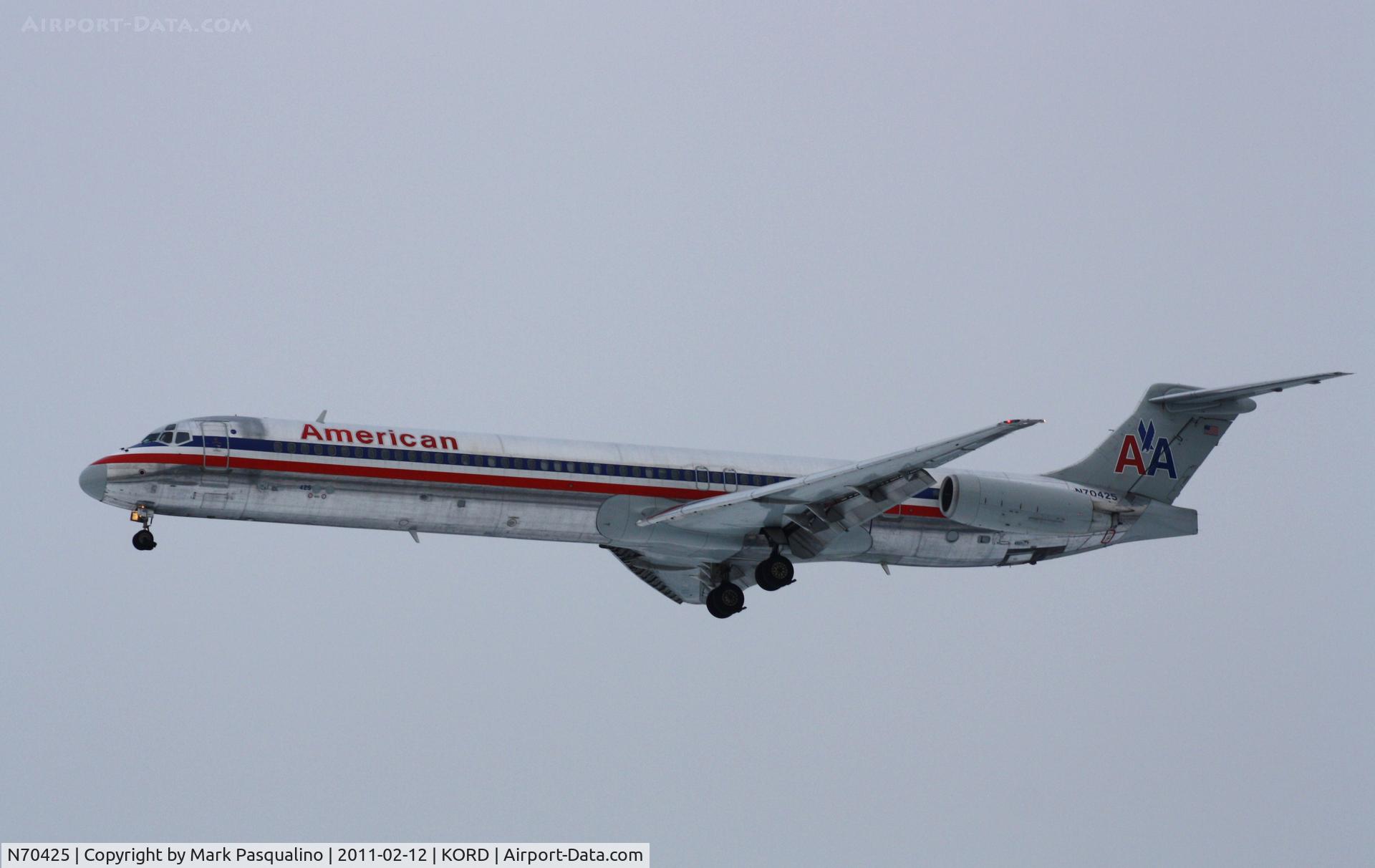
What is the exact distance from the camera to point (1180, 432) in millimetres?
41500

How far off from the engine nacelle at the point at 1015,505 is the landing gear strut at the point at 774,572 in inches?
154

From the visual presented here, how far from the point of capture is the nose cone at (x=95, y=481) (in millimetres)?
33531

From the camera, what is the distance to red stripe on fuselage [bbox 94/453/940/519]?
33.7m

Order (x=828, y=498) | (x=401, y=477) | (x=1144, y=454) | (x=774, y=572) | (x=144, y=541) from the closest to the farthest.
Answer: (x=144, y=541), (x=401, y=477), (x=828, y=498), (x=774, y=572), (x=1144, y=454)

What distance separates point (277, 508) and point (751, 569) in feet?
36.3

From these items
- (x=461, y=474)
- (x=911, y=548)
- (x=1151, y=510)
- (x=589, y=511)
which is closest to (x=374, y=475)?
(x=461, y=474)

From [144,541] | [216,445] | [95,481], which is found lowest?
[144,541]

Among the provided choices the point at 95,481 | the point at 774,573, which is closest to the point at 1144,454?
the point at 774,573

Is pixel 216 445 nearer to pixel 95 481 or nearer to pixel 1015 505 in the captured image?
pixel 95 481

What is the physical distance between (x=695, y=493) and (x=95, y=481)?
Answer: 1215 centimetres

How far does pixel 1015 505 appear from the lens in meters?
38.7

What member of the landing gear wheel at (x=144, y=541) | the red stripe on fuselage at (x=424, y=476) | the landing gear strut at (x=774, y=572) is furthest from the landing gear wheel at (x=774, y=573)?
the landing gear wheel at (x=144, y=541)

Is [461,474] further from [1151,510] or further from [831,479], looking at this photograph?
[1151,510]

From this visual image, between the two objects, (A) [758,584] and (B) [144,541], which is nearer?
(B) [144,541]
